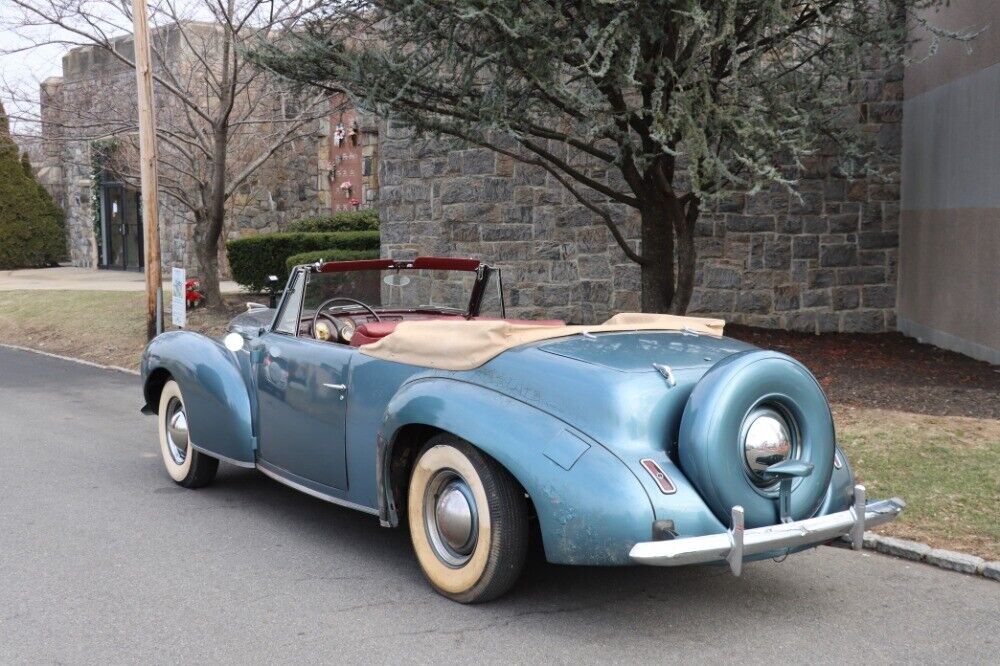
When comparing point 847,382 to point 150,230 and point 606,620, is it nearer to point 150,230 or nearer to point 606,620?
point 606,620

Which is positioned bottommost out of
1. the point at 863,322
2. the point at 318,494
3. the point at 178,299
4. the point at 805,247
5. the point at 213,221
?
the point at 318,494

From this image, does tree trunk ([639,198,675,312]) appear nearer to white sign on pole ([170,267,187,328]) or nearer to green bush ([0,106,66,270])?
white sign on pole ([170,267,187,328])

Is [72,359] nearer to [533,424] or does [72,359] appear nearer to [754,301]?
[754,301]

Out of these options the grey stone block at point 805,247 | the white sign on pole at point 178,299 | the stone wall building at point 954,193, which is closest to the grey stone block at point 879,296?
the stone wall building at point 954,193

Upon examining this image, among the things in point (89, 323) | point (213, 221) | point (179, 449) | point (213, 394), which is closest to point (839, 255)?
point (213, 221)

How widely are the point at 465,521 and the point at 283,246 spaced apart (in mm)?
13429

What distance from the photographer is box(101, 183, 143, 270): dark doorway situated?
27453 mm

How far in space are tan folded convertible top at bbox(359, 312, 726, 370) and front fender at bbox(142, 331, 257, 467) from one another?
1.18 metres

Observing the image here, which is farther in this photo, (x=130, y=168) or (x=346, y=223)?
(x=346, y=223)

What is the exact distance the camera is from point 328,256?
15.9 meters

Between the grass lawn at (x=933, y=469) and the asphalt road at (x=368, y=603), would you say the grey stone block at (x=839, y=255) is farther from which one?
the asphalt road at (x=368, y=603)

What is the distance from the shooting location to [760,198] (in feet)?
42.8

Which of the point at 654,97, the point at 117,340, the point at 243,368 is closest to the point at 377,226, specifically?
the point at 117,340

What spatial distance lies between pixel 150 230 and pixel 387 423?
9553 millimetres
